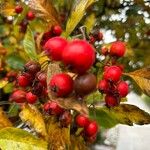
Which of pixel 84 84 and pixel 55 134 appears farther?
pixel 55 134

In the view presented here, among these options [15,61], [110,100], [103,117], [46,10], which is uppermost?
[46,10]

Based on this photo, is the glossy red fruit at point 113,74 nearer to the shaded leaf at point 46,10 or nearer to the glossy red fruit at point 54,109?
the glossy red fruit at point 54,109

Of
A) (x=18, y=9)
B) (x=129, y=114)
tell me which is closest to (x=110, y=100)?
(x=129, y=114)

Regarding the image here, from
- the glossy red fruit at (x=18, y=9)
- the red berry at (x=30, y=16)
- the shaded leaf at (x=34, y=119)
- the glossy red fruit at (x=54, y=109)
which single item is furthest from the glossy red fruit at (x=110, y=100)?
the glossy red fruit at (x=18, y=9)

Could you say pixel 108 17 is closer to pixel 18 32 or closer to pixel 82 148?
pixel 18 32

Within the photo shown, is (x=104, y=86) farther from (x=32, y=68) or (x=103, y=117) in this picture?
(x=103, y=117)

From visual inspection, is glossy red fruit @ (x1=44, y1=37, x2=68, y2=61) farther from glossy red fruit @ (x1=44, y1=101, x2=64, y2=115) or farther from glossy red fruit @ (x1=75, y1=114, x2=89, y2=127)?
glossy red fruit @ (x1=75, y1=114, x2=89, y2=127)
